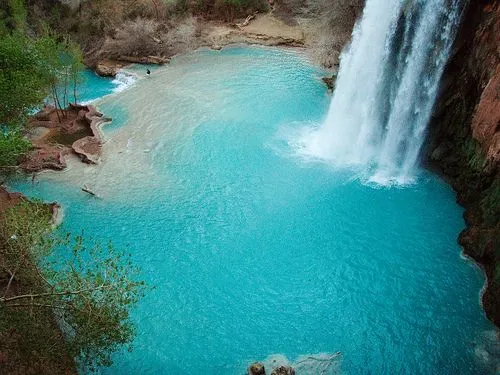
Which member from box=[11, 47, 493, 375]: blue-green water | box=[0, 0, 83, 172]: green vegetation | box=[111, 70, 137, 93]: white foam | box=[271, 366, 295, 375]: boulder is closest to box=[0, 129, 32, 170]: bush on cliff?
box=[0, 0, 83, 172]: green vegetation

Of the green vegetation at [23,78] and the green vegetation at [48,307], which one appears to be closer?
the green vegetation at [48,307]

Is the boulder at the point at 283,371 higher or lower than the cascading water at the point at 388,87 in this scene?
lower

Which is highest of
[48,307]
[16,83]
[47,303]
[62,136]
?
[16,83]

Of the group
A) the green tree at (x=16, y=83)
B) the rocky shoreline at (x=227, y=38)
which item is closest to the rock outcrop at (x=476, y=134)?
the rocky shoreline at (x=227, y=38)

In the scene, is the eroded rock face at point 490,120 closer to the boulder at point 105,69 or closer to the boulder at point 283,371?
the boulder at point 283,371

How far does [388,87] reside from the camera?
22453 millimetres

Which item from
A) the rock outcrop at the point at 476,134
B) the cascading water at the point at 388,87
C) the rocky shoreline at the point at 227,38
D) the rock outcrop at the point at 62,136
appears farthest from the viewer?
the rocky shoreline at the point at 227,38

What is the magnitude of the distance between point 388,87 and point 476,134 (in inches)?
220

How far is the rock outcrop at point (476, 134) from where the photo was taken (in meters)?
16.3

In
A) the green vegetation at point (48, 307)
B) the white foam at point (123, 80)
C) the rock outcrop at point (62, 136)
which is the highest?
the green vegetation at point (48, 307)

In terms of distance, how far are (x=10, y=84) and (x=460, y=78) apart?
18.9m

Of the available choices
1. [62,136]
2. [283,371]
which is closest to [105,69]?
[62,136]

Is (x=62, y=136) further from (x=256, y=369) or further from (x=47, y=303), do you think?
(x=256, y=369)

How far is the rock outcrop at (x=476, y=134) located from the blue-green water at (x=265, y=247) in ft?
2.26
